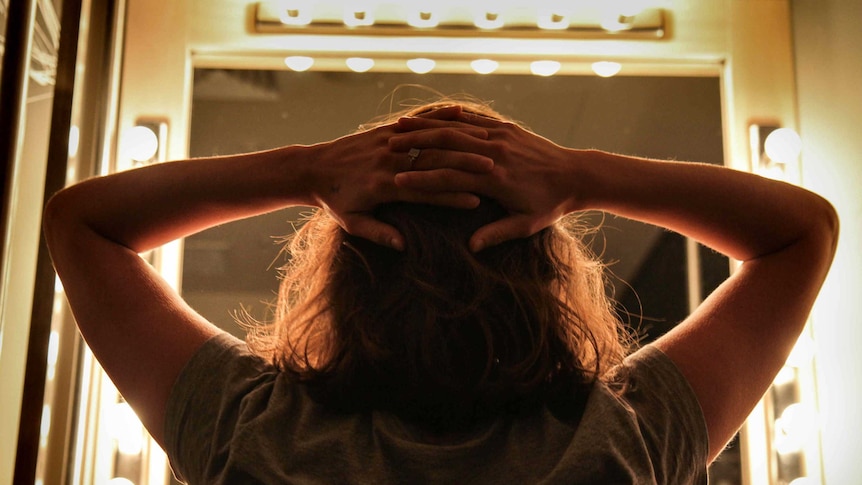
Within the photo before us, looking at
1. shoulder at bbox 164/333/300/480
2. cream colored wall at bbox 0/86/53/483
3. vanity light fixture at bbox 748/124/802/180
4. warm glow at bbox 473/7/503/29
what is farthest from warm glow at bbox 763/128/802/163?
cream colored wall at bbox 0/86/53/483

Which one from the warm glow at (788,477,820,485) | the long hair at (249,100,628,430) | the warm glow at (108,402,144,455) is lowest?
the warm glow at (788,477,820,485)

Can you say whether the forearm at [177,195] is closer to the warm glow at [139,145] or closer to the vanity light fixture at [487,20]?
the warm glow at [139,145]

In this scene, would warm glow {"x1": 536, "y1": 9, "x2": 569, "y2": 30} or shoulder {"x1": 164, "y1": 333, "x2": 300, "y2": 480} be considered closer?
shoulder {"x1": 164, "y1": 333, "x2": 300, "y2": 480}

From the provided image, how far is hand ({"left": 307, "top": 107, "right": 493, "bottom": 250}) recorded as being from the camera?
0.50m

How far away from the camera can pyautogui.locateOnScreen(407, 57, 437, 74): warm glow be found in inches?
41.7

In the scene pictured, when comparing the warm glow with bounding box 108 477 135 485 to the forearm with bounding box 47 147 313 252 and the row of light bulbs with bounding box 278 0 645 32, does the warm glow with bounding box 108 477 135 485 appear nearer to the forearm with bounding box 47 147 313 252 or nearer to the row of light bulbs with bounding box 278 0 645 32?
the forearm with bounding box 47 147 313 252

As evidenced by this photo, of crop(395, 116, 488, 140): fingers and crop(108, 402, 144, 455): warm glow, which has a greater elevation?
crop(395, 116, 488, 140): fingers

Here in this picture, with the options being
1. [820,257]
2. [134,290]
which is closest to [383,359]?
[134,290]

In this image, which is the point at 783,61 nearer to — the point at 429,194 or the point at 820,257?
the point at 820,257

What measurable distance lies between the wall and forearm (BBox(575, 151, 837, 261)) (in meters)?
0.43

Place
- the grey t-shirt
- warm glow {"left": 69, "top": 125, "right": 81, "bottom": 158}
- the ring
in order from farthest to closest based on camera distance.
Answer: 1. warm glow {"left": 69, "top": 125, "right": 81, "bottom": 158}
2. the ring
3. the grey t-shirt

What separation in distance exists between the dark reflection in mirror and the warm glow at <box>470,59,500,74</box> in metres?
0.01

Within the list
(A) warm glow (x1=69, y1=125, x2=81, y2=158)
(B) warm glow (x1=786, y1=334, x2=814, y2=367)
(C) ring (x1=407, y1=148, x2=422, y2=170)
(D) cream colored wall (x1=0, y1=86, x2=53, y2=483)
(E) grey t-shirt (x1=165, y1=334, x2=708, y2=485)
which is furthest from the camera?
(B) warm glow (x1=786, y1=334, x2=814, y2=367)

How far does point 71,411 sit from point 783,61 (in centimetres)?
107
